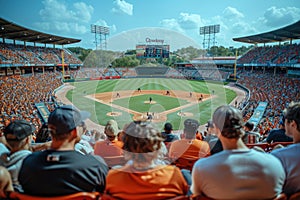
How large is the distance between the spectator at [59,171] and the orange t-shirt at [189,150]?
1474mm

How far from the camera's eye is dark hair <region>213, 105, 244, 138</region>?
2.08 m

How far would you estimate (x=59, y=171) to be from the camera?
6.62 ft

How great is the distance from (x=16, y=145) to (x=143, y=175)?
161 centimetres

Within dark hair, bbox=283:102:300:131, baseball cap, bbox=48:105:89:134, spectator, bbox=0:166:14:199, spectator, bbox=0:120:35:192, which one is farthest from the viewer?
dark hair, bbox=283:102:300:131

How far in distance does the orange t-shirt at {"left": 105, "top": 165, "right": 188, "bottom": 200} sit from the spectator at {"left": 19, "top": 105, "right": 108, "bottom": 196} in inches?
8.1

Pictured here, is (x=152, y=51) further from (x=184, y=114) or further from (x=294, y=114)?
(x=294, y=114)

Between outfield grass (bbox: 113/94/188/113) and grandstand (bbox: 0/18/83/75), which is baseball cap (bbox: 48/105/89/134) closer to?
outfield grass (bbox: 113/94/188/113)

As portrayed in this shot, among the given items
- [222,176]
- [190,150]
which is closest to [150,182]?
[222,176]

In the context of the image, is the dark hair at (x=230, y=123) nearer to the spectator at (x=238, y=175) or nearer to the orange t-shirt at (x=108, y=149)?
the spectator at (x=238, y=175)

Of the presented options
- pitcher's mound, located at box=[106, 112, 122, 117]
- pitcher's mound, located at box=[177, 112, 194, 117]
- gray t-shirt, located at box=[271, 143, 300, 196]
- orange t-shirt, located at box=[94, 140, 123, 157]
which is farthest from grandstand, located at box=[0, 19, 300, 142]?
gray t-shirt, located at box=[271, 143, 300, 196]

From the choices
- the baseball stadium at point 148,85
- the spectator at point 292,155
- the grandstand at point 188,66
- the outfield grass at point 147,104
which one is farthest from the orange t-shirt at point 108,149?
the outfield grass at point 147,104

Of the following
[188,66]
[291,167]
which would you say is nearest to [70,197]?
[291,167]

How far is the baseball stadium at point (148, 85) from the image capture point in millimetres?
16969

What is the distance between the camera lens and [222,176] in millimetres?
1926
